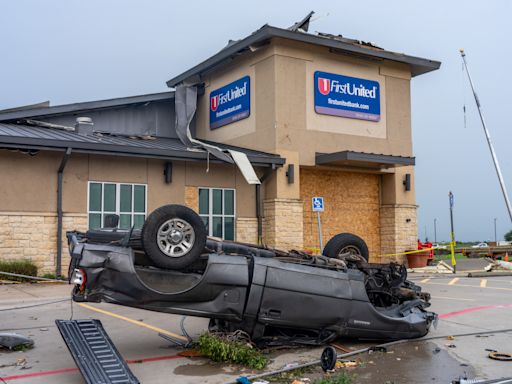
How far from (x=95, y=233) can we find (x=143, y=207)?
1096 centimetres

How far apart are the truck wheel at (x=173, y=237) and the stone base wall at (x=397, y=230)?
16.5 metres

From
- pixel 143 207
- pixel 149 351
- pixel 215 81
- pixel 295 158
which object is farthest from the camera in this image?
pixel 215 81

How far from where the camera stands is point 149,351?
23.5ft

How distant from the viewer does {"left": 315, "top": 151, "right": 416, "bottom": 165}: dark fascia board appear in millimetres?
18859

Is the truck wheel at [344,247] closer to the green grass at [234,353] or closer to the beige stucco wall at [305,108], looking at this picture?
the green grass at [234,353]

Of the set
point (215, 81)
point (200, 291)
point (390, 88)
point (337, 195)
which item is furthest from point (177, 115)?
point (200, 291)

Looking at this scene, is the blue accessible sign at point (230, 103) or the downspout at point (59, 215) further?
the blue accessible sign at point (230, 103)

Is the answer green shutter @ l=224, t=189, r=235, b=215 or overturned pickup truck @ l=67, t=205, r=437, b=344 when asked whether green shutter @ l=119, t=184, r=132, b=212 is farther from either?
overturned pickup truck @ l=67, t=205, r=437, b=344

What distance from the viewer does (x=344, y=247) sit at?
836 cm

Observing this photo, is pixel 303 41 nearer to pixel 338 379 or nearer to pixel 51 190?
pixel 51 190

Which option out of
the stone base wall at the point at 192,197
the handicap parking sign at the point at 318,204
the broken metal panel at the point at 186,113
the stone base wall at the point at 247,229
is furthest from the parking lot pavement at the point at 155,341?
the broken metal panel at the point at 186,113

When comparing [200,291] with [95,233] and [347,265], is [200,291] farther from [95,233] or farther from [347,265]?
[347,265]

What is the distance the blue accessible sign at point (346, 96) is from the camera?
66.2 feet

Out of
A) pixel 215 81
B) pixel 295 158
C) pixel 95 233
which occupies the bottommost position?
pixel 95 233
